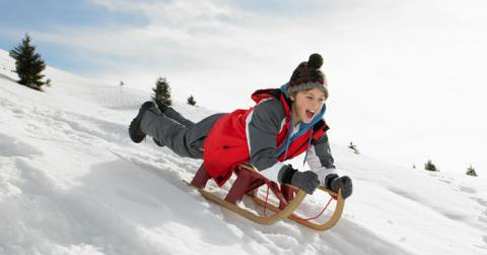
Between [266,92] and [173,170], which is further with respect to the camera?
[173,170]

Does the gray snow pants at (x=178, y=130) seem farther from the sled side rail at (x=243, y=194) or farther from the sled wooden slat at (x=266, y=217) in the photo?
the sled wooden slat at (x=266, y=217)

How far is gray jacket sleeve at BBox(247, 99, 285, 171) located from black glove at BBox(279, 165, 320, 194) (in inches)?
5.0

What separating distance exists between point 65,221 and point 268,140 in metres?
1.39

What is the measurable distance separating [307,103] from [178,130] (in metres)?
1.36

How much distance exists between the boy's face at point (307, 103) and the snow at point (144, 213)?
770 millimetres

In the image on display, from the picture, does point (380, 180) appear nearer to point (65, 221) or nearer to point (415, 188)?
point (415, 188)

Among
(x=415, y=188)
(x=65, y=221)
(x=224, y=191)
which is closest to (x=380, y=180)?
(x=415, y=188)

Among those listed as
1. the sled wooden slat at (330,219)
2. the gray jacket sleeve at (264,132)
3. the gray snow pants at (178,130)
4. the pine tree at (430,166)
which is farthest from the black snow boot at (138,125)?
the pine tree at (430,166)

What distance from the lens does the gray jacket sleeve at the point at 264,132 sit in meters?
2.84

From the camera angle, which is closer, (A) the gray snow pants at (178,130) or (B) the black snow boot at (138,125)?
(A) the gray snow pants at (178,130)

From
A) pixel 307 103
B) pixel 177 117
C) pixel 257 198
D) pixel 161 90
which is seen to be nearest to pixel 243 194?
pixel 257 198

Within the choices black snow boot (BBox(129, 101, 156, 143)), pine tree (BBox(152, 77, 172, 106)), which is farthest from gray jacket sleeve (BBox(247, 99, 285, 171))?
pine tree (BBox(152, 77, 172, 106))

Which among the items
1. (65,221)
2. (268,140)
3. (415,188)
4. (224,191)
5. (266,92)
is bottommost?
(415,188)

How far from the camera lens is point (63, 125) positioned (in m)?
5.00
